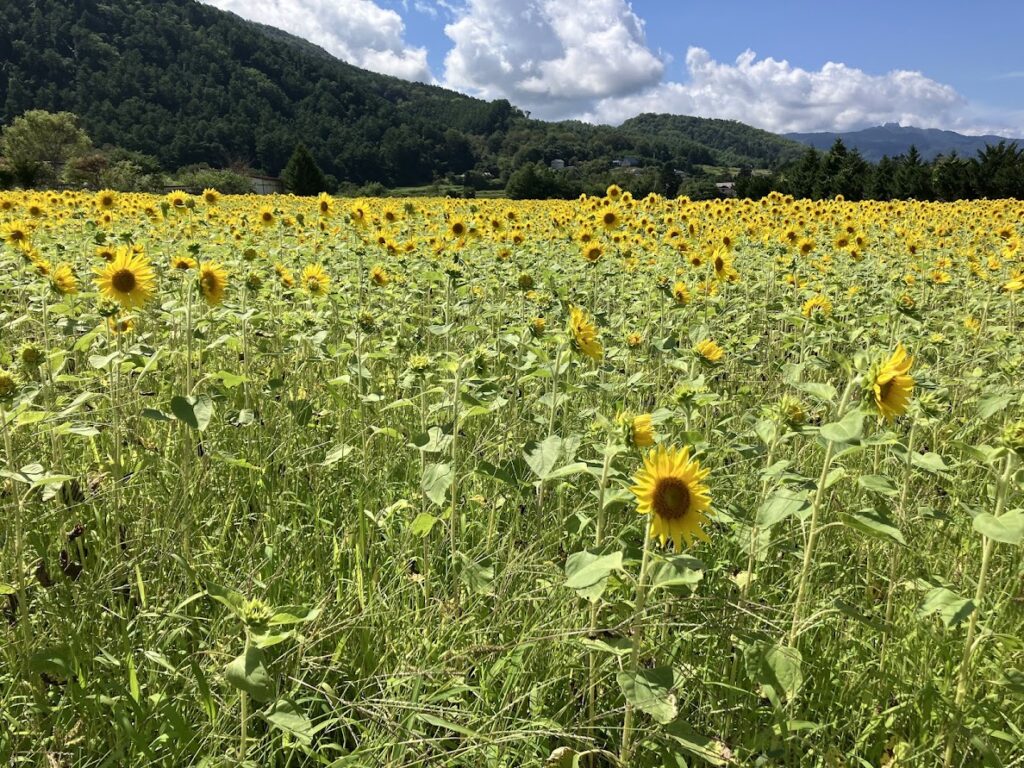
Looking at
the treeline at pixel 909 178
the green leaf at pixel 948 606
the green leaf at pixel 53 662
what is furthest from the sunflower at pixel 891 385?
the treeline at pixel 909 178

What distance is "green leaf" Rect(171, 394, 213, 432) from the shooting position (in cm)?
175

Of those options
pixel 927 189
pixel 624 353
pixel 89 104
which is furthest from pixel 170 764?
pixel 89 104

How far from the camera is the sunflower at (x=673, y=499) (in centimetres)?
140

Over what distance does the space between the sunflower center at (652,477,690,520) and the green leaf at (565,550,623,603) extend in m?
0.15

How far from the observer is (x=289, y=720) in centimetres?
123

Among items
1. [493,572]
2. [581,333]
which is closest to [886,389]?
[581,333]

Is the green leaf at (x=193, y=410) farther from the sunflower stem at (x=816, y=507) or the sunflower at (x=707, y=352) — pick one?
the sunflower at (x=707, y=352)

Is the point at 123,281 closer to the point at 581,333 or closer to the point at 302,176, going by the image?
the point at 581,333

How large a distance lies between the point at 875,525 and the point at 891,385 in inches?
14.2

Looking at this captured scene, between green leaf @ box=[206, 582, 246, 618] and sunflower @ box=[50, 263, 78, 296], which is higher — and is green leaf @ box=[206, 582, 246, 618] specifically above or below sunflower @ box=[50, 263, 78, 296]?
below

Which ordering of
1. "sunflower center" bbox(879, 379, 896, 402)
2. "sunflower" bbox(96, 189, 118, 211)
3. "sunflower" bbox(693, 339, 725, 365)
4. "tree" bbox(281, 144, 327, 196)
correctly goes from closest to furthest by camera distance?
"sunflower center" bbox(879, 379, 896, 402) → "sunflower" bbox(693, 339, 725, 365) → "sunflower" bbox(96, 189, 118, 211) → "tree" bbox(281, 144, 327, 196)

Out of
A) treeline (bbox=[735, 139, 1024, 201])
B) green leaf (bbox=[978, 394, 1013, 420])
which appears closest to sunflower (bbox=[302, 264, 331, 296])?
green leaf (bbox=[978, 394, 1013, 420])

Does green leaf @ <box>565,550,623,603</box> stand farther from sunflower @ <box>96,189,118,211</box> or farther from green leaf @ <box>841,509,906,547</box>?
sunflower @ <box>96,189,118,211</box>

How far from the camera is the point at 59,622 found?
1.74m
